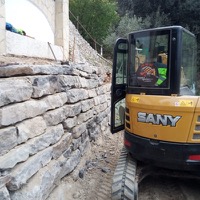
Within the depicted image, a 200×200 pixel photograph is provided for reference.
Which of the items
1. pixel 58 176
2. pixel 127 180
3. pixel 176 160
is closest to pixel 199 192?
pixel 176 160

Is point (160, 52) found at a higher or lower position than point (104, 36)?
lower

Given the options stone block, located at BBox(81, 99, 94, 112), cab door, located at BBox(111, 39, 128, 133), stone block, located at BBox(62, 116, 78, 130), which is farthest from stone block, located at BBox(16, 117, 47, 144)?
stone block, located at BBox(81, 99, 94, 112)

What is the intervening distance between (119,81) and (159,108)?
44.9 inches

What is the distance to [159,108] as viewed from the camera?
3523 millimetres

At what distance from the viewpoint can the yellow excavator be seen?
3465 millimetres

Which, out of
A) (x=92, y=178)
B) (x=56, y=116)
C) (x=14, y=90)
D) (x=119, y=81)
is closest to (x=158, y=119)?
(x=119, y=81)

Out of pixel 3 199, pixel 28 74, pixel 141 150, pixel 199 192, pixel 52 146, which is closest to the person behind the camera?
pixel 3 199

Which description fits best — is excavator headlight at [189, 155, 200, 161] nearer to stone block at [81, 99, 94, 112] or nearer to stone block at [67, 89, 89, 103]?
stone block at [67, 89, 89, 103]

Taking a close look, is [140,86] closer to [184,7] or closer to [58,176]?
[58,176]

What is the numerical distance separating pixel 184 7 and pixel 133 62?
1941cm

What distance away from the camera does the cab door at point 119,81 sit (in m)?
4.24

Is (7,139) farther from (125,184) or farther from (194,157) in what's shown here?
(194,157)

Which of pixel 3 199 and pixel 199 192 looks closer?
pixel 3 199

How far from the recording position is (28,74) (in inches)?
125
